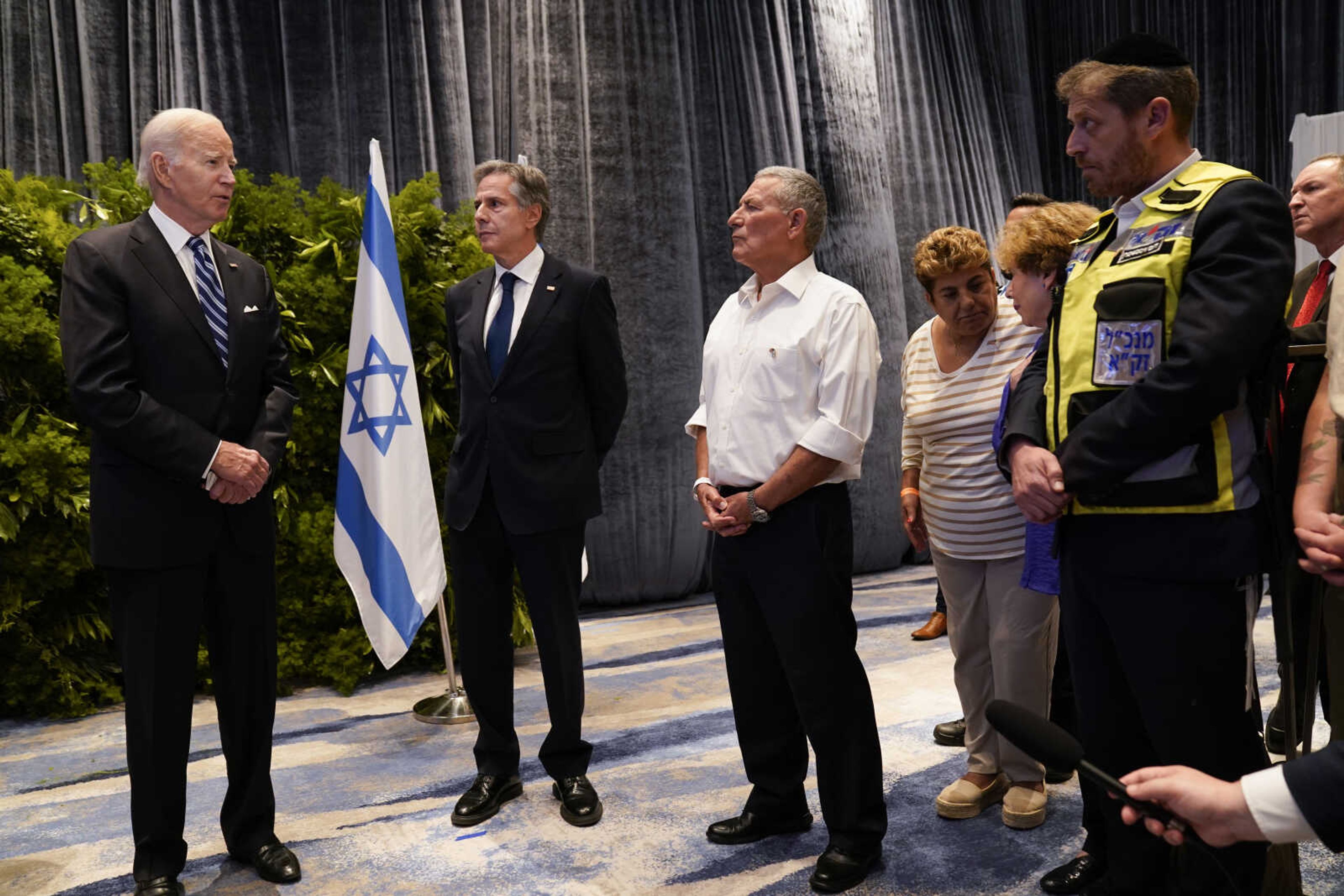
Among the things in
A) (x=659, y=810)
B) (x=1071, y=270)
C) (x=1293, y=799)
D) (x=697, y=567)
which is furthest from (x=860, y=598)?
(x=1293, y=799)

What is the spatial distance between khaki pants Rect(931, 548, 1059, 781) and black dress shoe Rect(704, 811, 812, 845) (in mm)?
500

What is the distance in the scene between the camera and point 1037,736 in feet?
3.47

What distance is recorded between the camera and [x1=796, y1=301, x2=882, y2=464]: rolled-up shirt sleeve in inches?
90.6

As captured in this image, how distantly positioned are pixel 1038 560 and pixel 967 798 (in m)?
0.65

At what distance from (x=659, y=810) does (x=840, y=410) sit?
1190mm

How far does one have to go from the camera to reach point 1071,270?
1847 mm

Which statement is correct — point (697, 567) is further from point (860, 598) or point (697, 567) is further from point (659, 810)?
point (659, 810)

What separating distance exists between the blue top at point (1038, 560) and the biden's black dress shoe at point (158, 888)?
1963 mm

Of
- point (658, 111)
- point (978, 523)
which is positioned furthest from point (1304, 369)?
point (658, 111)

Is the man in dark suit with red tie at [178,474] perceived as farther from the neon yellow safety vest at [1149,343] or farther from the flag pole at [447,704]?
the neon yellow safety vest at [1149,343]

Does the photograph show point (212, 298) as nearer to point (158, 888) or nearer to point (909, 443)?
point (158, 888)

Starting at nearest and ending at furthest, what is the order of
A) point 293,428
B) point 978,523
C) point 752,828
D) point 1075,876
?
point 1075,876 → point 752,828 → point 978,523 → point 293,428

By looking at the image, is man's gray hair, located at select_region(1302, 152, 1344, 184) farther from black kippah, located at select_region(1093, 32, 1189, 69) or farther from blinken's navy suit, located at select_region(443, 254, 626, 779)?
blinken's navy suit, located at select_region(443, 254, 626, 779)

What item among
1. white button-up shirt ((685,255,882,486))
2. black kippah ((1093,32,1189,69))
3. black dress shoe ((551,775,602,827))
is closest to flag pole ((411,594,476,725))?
black dress shoe ((551,775,602,827))
